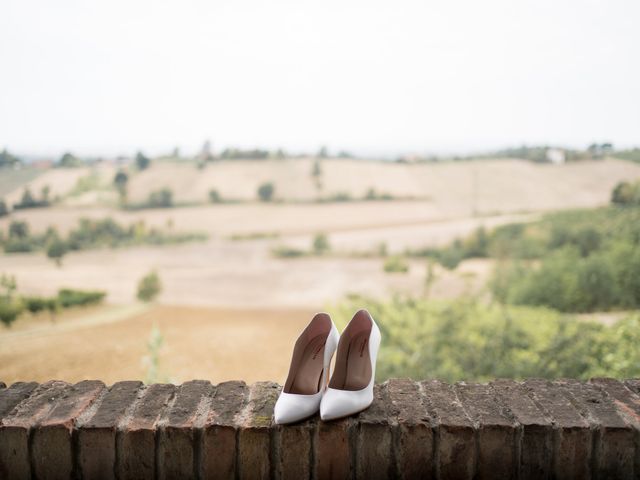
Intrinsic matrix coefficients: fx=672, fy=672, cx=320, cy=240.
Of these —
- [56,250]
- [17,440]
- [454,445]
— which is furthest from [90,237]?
[454,445]

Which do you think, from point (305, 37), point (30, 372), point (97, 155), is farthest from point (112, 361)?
point (305, 37)

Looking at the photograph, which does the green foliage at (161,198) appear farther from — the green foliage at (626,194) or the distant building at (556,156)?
the green foliage at (626,194)

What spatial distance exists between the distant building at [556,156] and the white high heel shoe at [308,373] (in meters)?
4.45

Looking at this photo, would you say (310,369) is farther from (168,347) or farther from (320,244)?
(320,244)

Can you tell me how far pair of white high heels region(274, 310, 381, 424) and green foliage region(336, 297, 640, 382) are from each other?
192 cm

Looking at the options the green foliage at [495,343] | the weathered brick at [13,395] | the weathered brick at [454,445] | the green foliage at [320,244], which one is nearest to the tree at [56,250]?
the green foliage at [320,244]

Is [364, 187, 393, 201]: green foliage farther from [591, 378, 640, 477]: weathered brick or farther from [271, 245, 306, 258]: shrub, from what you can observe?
[591, 378, 640, 477]: weathered brick

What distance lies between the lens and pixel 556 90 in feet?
16.7

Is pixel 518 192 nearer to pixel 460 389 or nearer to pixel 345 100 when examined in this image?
pixel 345 100

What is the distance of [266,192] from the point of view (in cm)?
532

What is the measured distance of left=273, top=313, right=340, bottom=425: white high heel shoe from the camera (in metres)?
1.36

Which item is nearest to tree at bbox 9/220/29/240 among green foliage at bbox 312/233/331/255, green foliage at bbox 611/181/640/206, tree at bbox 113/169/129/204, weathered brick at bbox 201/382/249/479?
tree at bbox 113/169/129/204

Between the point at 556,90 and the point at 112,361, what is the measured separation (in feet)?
12.2

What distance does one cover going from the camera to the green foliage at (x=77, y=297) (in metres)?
4.54
